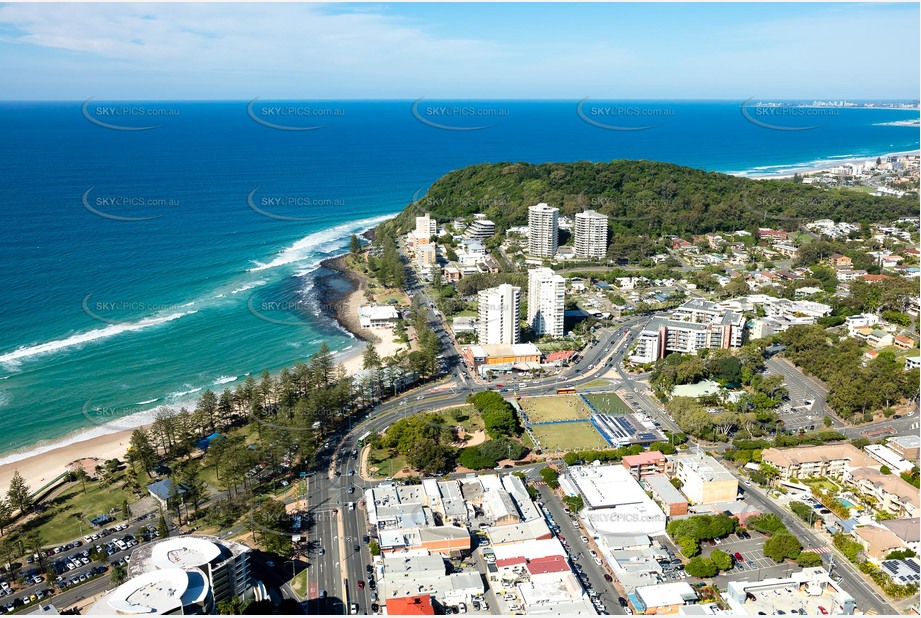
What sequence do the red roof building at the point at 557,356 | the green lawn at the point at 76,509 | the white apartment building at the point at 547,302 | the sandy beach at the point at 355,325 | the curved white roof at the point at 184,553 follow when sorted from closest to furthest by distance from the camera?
the curved white roof at the point at 184,553 → the green lawn at the point at 76,509 → the red roof building at the point at 557,356 → the sandy beach at the point at 355,325 → the white apartment building at the point at 547,302

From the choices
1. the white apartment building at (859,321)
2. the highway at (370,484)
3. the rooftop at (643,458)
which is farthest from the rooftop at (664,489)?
the white apartment building at (859,321)

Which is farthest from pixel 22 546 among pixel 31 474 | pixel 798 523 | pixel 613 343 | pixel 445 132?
pixel 445 132

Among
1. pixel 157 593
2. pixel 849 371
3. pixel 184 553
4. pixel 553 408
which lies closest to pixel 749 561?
pixel 553 408

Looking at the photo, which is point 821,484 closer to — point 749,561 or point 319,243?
point 749,561

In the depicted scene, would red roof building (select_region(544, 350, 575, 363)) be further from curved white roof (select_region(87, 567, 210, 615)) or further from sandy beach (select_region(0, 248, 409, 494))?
curved white roof (select_region(87, 567, 210, 615))

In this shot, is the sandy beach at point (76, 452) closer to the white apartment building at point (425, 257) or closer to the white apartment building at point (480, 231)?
the white apartment building at point (425, 257)

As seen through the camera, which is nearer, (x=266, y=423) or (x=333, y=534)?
(x=333, y=534)

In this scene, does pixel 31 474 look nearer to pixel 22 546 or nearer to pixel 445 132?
pixel 22 546
